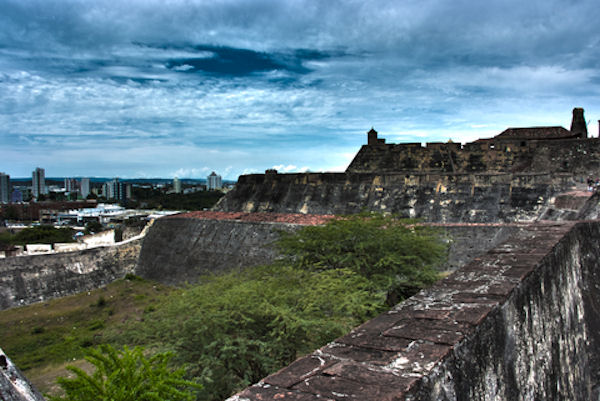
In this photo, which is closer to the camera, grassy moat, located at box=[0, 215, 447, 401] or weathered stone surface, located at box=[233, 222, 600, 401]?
weathered stone surface, located at box=[233, 222, 600, 401]

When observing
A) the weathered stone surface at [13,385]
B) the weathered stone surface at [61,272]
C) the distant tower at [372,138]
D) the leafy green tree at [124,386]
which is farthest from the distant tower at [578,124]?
the weathered stone surface at [13,385]

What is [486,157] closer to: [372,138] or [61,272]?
[372,138]

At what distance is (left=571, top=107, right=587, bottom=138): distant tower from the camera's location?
22.0m

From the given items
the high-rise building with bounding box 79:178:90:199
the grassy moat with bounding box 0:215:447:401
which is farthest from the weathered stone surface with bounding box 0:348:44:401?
the high-rise building with bounding box 79:178:90:199

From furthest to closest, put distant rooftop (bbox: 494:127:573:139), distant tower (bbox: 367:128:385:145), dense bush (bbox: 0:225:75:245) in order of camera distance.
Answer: dense bush (bbox: 0:225:75:245) < distant rooftop (bbox: 494:127:573:139) < distant tower (bbox: 367:128:385:145)

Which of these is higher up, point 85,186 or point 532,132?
Answer: point 532,132

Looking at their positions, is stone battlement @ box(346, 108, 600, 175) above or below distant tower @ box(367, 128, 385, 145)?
below

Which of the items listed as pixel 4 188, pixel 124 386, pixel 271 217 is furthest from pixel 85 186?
pixel 124 386

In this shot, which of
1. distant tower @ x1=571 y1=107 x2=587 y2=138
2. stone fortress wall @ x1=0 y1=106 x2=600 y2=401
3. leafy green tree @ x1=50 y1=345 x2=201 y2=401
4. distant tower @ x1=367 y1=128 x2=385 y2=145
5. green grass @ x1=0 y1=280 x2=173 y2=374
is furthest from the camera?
distant tower @ x1=571 y1=107 x2=587 y2=138

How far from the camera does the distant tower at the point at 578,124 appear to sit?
22.0 meters

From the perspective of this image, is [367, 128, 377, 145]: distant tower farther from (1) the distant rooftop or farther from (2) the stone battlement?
(1) the distant rooftop

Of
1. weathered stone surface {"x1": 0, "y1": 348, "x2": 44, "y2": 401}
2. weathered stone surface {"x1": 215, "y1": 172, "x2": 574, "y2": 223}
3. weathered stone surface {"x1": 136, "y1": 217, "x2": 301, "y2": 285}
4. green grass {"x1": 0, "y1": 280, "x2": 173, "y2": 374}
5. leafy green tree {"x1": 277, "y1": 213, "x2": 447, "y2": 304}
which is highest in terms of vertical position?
weathered stone surface {"x1": 215, "y1": 172, "x2": 574, "y2": 223}

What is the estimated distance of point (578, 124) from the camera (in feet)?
73.5

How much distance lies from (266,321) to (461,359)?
4.75m
